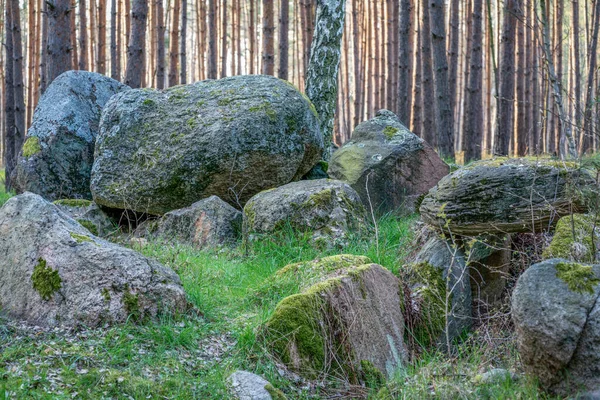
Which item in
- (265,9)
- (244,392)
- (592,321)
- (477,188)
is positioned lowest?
(244,392)

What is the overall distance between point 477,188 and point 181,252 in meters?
2.83

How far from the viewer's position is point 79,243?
4.57 metres

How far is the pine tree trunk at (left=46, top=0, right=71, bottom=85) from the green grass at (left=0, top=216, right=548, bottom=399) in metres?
6.92

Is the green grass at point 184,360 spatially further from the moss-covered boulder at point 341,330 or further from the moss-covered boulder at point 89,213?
the moss-covered boulder at point 89,213

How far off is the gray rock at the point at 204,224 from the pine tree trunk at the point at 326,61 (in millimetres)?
2614

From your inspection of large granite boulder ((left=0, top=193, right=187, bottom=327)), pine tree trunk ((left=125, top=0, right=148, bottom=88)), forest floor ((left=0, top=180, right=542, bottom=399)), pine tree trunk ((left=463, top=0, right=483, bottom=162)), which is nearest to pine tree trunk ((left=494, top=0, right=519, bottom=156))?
pine tree trunk ((left=463, top=0, right=483, bottom=162))

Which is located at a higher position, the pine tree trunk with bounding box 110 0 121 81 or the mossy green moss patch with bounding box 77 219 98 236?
the pine tree trunk with bounding box 110 0 121 81

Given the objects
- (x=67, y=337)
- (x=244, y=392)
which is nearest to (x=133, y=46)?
(x=67, y=337)

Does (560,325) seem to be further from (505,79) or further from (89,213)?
(505,79)

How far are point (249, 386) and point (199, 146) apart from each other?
4145 mm

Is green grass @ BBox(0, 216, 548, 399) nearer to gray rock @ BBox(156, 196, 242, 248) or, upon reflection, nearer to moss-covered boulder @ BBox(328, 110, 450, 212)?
gray rock @ BBox(156, 196, 242, 248)

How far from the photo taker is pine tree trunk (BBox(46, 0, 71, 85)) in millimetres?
10555

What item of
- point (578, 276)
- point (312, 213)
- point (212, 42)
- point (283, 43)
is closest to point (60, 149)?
point (312, 213)

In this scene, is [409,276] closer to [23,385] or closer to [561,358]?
[561,358]
